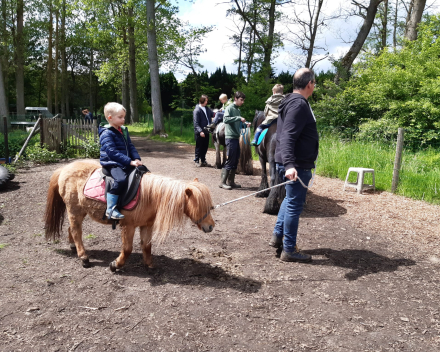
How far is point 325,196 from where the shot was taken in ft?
23.5

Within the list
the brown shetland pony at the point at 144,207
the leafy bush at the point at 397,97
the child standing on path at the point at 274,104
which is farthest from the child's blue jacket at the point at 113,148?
the leafy bush at the point at 397,97

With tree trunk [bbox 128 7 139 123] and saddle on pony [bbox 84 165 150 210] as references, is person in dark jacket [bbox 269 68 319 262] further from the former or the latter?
tree trunk [bbox 128 7 139 123]

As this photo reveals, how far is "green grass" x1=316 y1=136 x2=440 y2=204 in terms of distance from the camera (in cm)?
709

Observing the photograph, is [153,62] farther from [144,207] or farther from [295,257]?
[295,257]

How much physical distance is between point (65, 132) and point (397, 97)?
11.0 meters

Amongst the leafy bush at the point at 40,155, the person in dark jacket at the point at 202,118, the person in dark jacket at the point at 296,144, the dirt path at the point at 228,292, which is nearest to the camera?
the dirt path at the point at 228,292

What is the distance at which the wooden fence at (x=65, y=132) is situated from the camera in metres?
10.8

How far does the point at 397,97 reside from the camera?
11109 mm

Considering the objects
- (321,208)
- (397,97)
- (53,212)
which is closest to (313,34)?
(397,97)

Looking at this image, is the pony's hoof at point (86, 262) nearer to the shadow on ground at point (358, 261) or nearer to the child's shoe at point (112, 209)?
the child's shoe at point (112, 209)

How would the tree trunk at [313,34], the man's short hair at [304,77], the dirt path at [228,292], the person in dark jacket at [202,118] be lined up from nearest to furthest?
the dirt path at [228,292]
the man's short hair at [304,77]
the person in dark jacket at [202,118]
the tree trunk at [313,34]

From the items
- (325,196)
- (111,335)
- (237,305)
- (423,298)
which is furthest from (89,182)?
(325,196)

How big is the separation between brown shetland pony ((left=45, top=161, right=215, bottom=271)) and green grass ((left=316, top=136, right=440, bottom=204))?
564 cm

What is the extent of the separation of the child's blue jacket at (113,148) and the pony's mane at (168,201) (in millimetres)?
332
